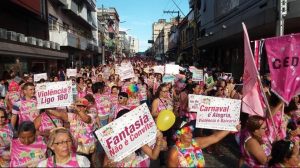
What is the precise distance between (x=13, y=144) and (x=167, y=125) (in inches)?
74.8

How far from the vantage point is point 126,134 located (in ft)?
15.0

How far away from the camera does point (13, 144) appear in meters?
4.98

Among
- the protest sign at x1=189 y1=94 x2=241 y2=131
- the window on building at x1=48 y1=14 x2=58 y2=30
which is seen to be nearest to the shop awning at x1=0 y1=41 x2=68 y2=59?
the window on building at x1=48 y1=14 x2=58 y2=30

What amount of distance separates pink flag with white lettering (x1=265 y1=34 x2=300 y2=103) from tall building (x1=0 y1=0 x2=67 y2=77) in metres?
13.7

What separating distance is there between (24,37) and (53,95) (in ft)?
58.8

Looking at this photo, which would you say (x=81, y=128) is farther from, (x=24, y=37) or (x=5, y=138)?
(x=24, y=37)

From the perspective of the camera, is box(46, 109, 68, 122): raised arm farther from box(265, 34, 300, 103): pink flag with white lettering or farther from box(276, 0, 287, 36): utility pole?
box(276, 0, 287, 36): utility pole

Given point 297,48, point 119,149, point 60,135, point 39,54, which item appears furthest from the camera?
point 39,54

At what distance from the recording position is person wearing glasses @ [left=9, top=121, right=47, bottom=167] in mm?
4902

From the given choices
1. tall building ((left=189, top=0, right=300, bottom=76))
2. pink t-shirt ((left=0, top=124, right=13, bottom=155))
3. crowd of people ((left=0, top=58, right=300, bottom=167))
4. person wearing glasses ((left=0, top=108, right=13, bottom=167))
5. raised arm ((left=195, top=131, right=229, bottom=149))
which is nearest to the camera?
crowd of people ((left=0, top=58, right=300, bottom=167))

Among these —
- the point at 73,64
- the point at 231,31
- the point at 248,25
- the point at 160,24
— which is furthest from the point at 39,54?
the point at 160,24

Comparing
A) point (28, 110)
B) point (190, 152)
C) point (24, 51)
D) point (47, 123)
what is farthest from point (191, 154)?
point (24, 51)

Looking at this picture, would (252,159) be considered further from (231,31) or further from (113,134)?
(231,31)

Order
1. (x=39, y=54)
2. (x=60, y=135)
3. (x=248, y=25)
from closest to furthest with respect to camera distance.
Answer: (x=60, y=135) < (x=248, y=25) < (x=39, y=54)
